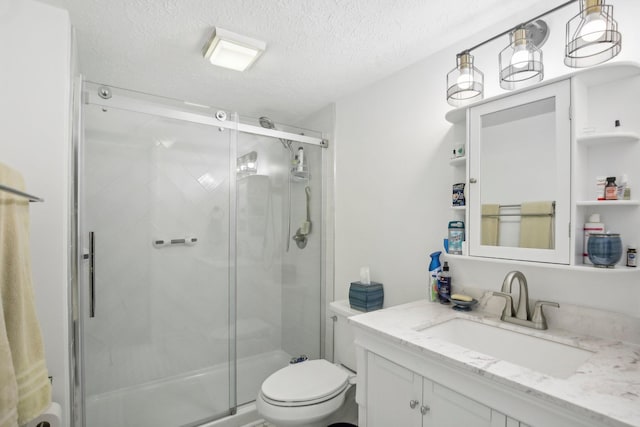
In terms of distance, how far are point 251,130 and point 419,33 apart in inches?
47.1

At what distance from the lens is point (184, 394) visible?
212 centimetres

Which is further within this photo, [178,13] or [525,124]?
[178,13]

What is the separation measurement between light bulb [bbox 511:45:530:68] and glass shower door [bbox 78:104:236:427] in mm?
1629

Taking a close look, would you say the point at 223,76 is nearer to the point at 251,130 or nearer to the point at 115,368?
the point at 251,130

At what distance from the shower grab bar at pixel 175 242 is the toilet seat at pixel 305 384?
3.59 ft

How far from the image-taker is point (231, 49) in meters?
1.64

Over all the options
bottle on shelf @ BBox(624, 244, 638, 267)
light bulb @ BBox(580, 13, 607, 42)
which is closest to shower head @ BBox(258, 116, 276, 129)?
light bulb @ BBox(580, 13, 607, 42)

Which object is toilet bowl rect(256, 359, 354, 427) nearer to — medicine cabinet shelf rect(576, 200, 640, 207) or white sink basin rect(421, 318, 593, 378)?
white sink basin rect(421, 318, 593, 378)

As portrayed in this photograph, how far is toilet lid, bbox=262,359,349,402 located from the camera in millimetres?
1543

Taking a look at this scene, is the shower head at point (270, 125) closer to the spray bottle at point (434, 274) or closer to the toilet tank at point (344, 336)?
the toilet tank at point (344, 336)

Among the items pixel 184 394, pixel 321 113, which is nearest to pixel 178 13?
pixel 321 113

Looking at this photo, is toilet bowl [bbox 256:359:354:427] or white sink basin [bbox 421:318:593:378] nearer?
white sink basin [bbox 421:318:593:378]

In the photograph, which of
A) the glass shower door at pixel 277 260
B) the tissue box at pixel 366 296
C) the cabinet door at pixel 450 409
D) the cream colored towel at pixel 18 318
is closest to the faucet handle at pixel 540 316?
the cabinet door at pixel 450 409

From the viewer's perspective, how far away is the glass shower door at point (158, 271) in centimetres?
188
